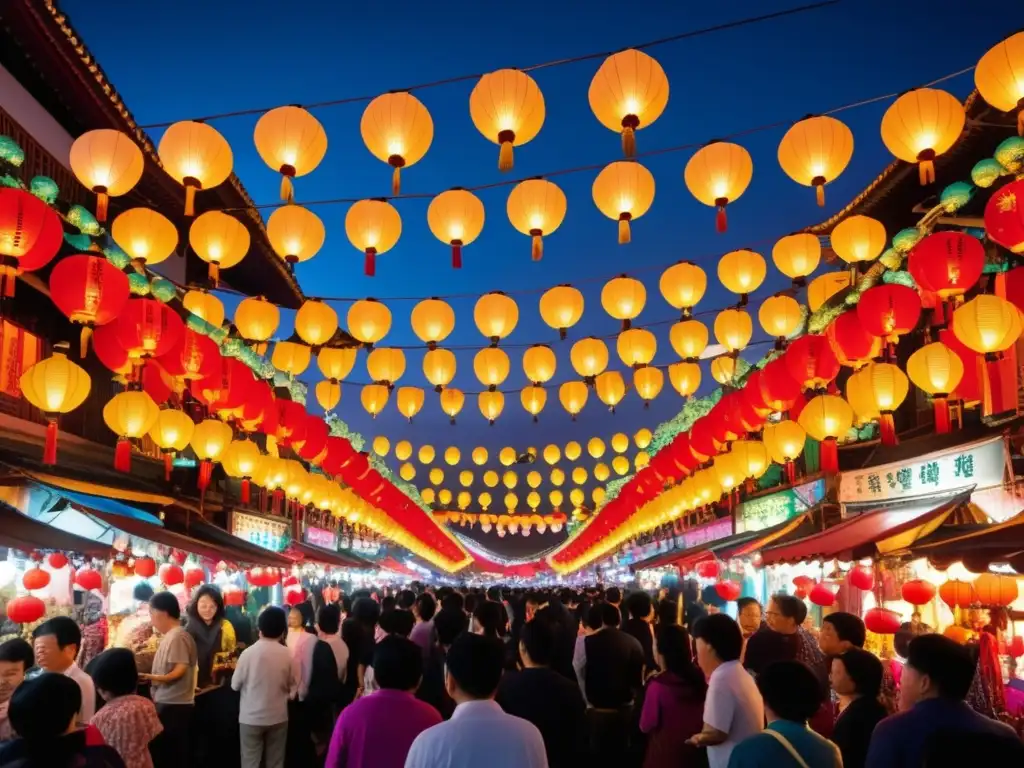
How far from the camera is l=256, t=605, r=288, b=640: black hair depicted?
7270 mm

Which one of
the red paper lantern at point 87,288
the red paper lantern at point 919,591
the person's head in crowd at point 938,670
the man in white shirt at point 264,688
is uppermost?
the red paper lantern at point 87,288

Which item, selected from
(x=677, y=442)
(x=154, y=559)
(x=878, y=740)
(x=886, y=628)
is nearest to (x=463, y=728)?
(x=878, y=740)

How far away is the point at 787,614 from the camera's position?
763 centimetres

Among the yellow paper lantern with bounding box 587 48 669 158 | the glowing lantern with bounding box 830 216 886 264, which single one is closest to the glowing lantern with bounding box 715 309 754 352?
the glowing lantern with bounding box 830 216 886 264

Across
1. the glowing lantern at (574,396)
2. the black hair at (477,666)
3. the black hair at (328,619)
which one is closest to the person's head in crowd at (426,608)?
the black hair at (328,619)

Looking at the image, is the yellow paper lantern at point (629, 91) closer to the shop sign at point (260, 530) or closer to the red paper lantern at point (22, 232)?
the red paper lantern at point (22, 232)

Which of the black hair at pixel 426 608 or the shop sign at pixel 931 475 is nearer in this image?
the black hair at pixel 426 608

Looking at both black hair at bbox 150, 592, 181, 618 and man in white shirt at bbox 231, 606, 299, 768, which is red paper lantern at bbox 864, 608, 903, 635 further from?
black hair at bbox 150, 592, 181, 618

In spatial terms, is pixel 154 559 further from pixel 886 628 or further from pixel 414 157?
pixel 886 628

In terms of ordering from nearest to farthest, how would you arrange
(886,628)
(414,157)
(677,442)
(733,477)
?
(414,157)
(886,628)
(733,477)
(677,442)

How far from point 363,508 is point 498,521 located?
31332 millimetres

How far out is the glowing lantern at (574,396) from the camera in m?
17.1

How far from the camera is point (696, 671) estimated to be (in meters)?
5.68

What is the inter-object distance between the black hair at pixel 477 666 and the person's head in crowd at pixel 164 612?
15.2ft
